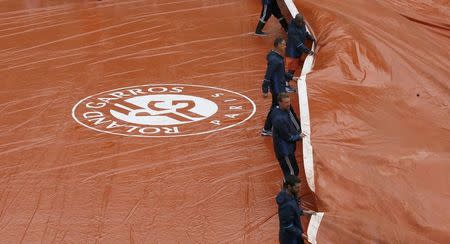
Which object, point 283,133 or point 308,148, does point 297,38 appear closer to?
point 283,133

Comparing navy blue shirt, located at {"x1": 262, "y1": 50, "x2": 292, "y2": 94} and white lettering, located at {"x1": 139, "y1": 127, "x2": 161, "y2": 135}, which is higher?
navy blue shirt, located at {"x1": 262, "y1": 50, "x2": 292, "y2": 94}

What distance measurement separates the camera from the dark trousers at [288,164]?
8883 millimetres

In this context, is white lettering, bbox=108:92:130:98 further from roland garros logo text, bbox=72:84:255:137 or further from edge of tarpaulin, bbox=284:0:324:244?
edge of tarpaulin, bbox=284:0:324:244

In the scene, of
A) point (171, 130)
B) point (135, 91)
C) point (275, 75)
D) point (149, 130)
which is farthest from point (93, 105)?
point (275, 75)

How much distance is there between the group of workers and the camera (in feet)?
24.7

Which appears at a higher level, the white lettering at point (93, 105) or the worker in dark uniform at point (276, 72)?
the worker in dark uniform at point (276, 72)

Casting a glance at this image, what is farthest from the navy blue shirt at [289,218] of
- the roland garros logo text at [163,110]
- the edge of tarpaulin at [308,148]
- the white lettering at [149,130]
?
the white lettering at [149,130]

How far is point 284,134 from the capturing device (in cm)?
877

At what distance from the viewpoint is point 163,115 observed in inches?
446

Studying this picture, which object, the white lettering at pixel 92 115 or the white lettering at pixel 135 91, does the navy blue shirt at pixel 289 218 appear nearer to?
the white lettering at pixel 92 115

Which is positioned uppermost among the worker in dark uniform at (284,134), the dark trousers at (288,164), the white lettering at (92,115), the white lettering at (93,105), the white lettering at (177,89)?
the worker in dark uniform at (284,134)

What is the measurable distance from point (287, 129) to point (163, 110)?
3.12 meters

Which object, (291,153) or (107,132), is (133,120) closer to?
(107,132)

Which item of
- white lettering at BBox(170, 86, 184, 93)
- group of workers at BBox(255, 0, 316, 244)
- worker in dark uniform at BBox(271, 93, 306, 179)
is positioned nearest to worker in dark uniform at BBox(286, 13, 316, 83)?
group of workers at BBox(255, 0, 316, 244)
